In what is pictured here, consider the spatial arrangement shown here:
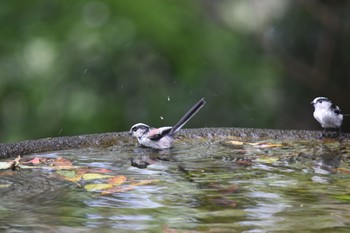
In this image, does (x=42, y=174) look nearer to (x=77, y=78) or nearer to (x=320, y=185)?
(x=320, y=185)

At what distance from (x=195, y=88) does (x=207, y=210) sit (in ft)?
12.1

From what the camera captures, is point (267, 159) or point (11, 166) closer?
point (11, 166)

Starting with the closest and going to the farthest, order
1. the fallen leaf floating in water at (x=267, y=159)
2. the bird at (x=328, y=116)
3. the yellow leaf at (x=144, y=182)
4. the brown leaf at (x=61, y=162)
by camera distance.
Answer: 1. the yellow leaf at (x=144, y=182)
2. the brown leaf at (x=61, y=162)
3. the fallen leaf floating in water at (x=267, y=159)
4. the bird at (x=328, y=116)

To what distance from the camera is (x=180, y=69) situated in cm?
519

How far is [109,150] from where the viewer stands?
10.8ft

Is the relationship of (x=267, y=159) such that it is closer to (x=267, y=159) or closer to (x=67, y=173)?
(x=267, y=159)

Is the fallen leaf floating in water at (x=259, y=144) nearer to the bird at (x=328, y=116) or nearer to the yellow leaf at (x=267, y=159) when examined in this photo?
the yellow leaf at (x=267, y=159)

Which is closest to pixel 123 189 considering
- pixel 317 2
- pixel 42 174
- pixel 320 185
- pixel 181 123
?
pixel 42 174

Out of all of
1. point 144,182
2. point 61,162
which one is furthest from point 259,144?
point 144,182

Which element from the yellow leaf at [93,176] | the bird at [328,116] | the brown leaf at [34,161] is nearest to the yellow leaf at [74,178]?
the yellow leaf at [93,176]

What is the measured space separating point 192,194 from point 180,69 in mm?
3100

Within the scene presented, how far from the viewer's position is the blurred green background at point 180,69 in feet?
17.1

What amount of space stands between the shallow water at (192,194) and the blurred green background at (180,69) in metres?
2.09

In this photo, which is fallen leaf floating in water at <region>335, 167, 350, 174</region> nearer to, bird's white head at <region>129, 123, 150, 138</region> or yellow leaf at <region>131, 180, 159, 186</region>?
yellow leaf at <region>131, 180, 159, 186</region>
